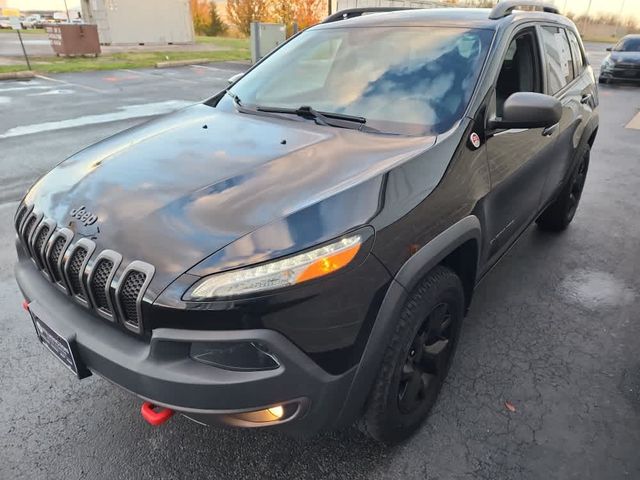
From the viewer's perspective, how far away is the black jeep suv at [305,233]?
1.51 m

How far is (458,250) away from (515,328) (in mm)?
1112

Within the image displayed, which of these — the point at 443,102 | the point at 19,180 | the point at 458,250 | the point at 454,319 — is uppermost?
the point at 443,102

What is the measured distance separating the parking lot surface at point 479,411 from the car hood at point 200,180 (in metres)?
0.77

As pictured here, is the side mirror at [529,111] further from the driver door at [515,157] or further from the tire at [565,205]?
the tire at [565,205]

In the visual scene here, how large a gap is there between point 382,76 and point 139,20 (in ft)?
75.6

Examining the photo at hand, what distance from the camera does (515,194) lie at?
267 centimetres

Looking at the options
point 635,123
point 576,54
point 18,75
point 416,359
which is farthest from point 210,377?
point 18,75

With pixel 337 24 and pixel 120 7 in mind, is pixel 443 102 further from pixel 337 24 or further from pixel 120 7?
pixel 120 7

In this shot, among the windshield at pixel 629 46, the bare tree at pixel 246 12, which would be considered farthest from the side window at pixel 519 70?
the bare tree at pixel 246 12

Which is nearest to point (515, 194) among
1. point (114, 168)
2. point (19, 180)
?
point (114, 168)

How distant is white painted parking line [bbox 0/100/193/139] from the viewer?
7.50m

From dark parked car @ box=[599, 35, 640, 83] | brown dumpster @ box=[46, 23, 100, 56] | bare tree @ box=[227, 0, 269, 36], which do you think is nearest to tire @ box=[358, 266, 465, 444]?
dark parked car @ box=[599, 35, 640, 83]

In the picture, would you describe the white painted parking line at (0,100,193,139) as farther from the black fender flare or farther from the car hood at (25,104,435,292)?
the black fender flare

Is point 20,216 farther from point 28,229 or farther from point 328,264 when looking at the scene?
point 328,264
